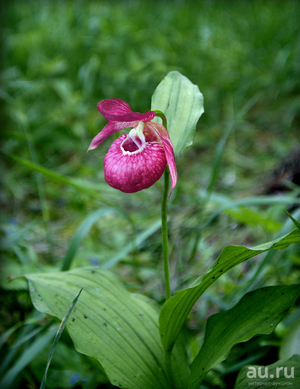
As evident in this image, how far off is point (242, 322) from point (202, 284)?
0.17 meters

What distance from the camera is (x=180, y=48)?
9.34ft

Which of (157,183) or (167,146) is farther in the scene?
(157,183)

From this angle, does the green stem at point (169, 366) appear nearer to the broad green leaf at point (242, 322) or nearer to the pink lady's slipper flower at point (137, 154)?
the broad green leaf at point (242, 322)

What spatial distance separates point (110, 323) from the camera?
822 mm

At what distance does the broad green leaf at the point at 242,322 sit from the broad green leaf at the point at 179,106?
1.39ft

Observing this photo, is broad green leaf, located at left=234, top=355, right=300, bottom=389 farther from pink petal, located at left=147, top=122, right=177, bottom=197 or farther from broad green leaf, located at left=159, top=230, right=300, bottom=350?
pink petal, located at left=147, top=122, right=177, bottom=197

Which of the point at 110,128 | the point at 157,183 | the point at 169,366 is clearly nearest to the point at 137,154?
the point at 110,128

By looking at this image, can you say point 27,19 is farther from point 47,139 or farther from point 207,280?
point 207,280

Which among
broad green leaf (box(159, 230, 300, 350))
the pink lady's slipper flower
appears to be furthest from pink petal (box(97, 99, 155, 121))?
broad green leaf (box(159, 230, 300, 350))

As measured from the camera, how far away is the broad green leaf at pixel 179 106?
773mm

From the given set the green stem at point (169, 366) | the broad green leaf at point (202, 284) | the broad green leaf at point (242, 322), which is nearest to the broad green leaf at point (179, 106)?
the broad green leaf at point (202, 284)

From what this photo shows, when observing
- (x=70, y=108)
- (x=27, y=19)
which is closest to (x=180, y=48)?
(x=70, y=108)

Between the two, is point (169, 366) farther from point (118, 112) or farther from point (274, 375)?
Result: point (118, 112)

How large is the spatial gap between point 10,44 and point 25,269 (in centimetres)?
233
